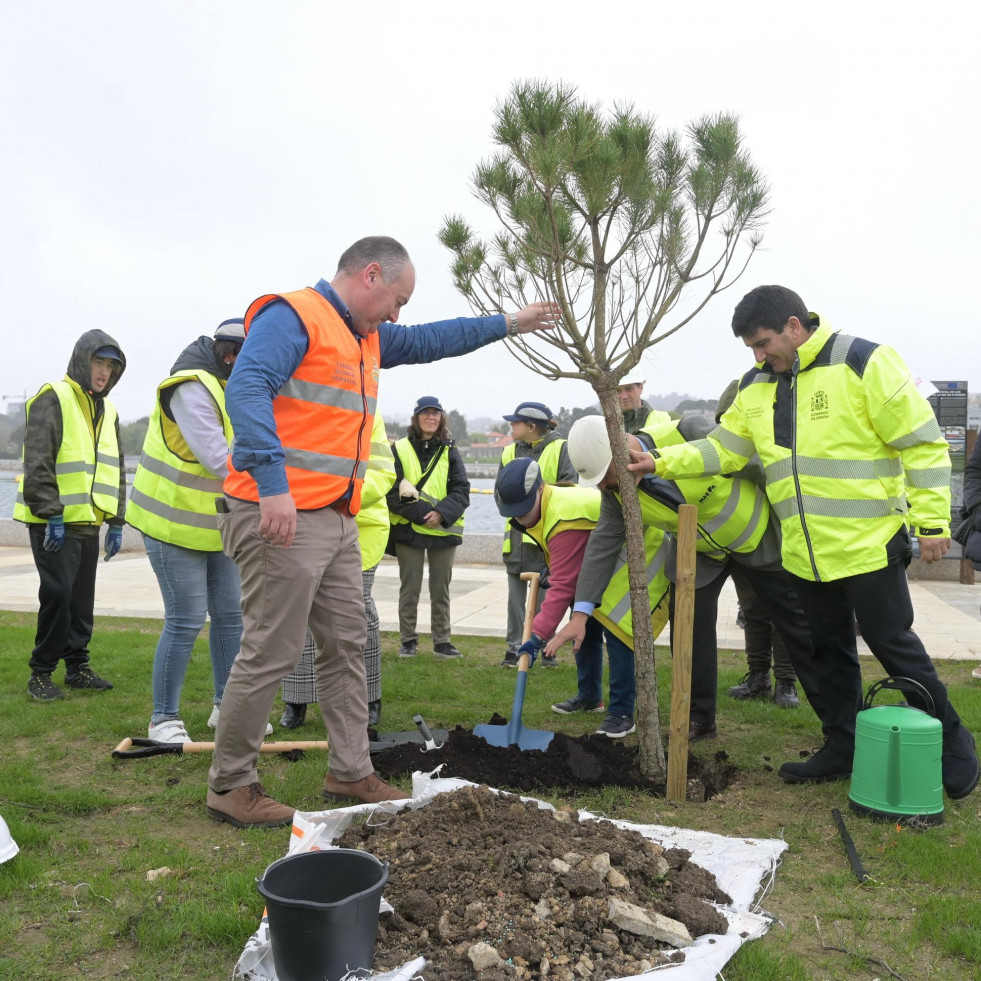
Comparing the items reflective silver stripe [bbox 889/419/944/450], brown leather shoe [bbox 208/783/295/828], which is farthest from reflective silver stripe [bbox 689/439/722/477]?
brown leather shoe [bbox 208/783/295/828]

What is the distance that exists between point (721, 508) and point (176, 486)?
8.14ft

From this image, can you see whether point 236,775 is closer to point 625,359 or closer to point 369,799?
point 369,799

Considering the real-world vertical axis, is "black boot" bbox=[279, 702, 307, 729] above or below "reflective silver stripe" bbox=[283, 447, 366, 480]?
below

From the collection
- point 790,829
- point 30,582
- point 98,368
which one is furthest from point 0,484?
point 790,829

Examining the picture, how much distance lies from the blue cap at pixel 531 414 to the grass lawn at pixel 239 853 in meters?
2.25

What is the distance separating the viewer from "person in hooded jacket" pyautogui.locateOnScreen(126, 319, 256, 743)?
3871 mm

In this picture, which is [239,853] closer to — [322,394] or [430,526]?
[322,394]

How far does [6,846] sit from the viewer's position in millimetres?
2738

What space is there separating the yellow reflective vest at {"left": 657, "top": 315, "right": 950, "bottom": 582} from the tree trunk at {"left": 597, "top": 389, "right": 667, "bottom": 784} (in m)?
0.59

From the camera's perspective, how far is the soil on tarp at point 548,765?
138 inches

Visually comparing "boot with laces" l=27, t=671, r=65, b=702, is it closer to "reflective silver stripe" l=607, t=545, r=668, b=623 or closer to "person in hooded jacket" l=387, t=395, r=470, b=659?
"person in hooded jacket" l=387, t=395, r=470, b=659

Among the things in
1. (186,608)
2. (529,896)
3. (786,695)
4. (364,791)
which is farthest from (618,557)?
(529,896)

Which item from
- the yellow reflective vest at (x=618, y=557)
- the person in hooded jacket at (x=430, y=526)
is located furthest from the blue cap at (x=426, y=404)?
the yellow reflective vest at (x=618, y=557)

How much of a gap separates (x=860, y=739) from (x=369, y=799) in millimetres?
1841
